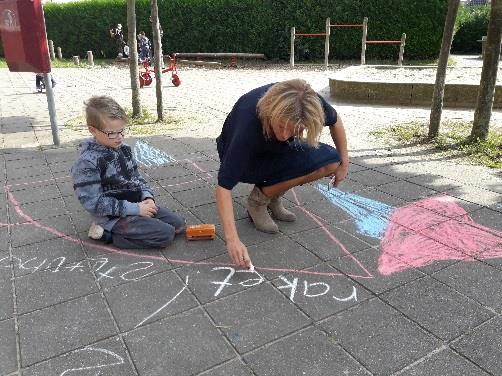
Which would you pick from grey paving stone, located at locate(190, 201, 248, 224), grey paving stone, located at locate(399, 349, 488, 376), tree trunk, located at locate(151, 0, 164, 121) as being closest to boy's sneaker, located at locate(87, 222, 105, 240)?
grey paving stone, located at locate(190, 201, 248, 224)

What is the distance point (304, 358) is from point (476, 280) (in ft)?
4.00

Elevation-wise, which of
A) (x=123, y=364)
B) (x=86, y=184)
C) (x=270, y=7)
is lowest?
(x=123, y=364)

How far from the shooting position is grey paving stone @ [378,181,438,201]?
385 centimetres

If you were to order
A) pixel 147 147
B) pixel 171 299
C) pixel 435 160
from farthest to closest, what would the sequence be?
1. pixel 147 147
2. pixel 435 160
3. pixel 171 299

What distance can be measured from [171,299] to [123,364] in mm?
503

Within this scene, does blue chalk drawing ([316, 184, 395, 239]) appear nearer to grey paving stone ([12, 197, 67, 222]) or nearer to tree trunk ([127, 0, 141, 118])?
grey paving stone ([12, 197, 67, 222])

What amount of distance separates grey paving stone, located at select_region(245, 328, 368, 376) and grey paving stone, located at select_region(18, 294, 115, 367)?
0.76 m

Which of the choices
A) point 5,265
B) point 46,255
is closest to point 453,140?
point 46,255

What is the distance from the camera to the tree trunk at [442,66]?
213 inches

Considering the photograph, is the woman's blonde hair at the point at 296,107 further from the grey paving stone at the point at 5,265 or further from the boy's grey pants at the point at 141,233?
the grey paving stone at the point at 5,265

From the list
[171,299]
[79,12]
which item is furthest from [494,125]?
[79,12]

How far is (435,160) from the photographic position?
493 centimetres

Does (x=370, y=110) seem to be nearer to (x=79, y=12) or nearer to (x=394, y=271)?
(x=394, y=271)

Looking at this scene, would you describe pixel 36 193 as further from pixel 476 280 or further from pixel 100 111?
pixel 476 280
